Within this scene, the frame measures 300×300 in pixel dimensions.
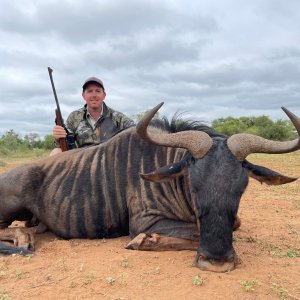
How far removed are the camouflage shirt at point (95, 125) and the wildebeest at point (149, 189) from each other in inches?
66.7

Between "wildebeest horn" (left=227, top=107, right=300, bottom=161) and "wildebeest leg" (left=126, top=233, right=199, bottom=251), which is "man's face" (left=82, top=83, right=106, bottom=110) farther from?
"wildebeest horn" (left=227, top=107, right=300, bottom=161)

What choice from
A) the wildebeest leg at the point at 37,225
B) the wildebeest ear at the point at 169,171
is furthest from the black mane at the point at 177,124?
the wildebeest leg at the point at 37,225

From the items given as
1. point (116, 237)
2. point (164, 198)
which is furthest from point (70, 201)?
point (164, 198)

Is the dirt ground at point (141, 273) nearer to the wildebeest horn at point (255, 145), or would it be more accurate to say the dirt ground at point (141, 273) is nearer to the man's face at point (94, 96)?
the wildebeest horn at point (255, 145)

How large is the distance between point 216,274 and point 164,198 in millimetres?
1331

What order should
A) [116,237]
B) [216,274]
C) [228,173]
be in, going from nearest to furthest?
[216,274] < [228,173] < [116,237]

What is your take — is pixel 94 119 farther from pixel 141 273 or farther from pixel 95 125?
pixel 141 273

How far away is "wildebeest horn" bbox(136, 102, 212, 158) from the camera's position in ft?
12.7

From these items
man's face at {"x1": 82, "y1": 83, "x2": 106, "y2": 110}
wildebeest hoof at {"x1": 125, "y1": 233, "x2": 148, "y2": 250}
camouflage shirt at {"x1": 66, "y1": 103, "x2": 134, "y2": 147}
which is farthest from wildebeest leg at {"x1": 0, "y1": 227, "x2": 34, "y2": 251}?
man's face at {"x1": 82, "y1": 83, "x2": 106, "y2": 110}

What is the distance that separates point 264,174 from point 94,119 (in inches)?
162

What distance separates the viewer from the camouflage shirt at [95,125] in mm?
7266

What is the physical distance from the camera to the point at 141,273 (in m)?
3.57

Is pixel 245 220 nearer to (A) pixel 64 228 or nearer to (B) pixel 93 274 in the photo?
(A) pixel 64 228

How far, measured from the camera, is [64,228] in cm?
514
